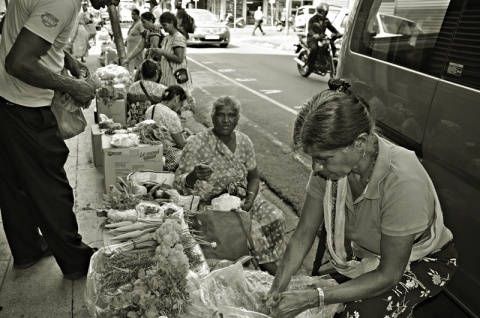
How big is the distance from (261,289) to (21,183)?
5.22ft

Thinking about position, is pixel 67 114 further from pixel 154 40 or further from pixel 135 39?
pixel 135 39

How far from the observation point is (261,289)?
235 centimetres

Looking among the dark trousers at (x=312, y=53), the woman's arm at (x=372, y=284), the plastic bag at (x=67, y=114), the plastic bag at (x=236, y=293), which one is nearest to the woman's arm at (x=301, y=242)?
the plastic bag at (x=236, y=293)

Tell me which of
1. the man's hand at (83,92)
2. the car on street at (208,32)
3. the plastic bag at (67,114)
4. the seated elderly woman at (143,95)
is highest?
the man's hand at (83,92)

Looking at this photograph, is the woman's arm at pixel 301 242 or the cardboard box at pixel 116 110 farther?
the cardboard box at pixel 116 110

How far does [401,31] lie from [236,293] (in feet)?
6.73

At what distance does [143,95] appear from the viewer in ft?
18.6

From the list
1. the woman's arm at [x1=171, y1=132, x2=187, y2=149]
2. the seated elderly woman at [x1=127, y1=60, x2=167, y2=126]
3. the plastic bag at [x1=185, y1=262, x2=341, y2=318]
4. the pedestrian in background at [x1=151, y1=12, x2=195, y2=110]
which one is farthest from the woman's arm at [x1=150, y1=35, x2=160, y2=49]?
the plastic bag at [x1=185, y1=262, x2=341, y2=318]

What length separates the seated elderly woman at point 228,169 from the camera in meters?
3.26

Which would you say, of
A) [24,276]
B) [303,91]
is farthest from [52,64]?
[303,91]

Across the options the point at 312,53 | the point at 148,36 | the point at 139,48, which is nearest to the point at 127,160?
the point at 148,36

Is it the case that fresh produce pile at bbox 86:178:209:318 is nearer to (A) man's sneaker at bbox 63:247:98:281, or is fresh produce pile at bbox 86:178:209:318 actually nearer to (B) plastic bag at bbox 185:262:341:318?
(B) plastic bag at bbox 185:262:341:318

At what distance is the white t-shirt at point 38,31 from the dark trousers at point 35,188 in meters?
0.07

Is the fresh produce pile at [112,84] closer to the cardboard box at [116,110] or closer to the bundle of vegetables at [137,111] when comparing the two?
the cardboard box at [116,110]
